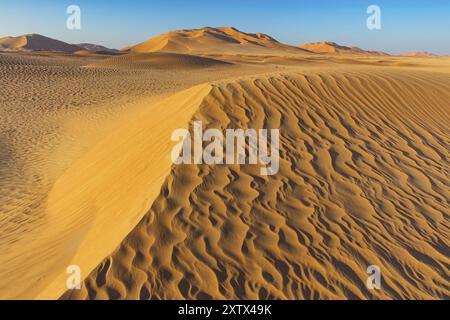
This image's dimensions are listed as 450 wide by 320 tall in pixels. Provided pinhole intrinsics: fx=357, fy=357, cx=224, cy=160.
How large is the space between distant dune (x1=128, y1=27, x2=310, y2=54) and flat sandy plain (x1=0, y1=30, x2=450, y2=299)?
197ft

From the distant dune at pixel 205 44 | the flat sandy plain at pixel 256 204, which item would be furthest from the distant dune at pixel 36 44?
the flat sandy plain at pixel 256 204

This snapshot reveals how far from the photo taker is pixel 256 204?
457cm

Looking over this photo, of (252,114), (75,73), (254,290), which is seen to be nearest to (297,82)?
(252,114)

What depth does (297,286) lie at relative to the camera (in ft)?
11.9

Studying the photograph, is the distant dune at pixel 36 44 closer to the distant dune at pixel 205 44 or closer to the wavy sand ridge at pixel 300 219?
the distant dune at pixel 205 44

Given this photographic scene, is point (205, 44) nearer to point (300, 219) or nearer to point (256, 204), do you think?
point (256, 204)

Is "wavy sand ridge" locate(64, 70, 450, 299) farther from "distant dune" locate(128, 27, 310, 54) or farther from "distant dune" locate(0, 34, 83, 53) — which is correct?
"distant dune" locate(0, 34, 83, 53)

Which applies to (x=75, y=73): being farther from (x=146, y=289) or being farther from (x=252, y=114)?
(x=146, y=289)

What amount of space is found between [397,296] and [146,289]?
252 cm

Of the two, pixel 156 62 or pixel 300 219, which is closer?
pixel 300 219

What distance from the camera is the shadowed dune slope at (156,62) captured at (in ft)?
94.9

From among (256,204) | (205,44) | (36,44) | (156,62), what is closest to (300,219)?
(256,204)

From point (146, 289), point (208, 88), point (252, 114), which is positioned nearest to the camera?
point (146, 289)

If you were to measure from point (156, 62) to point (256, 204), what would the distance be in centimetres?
2828
